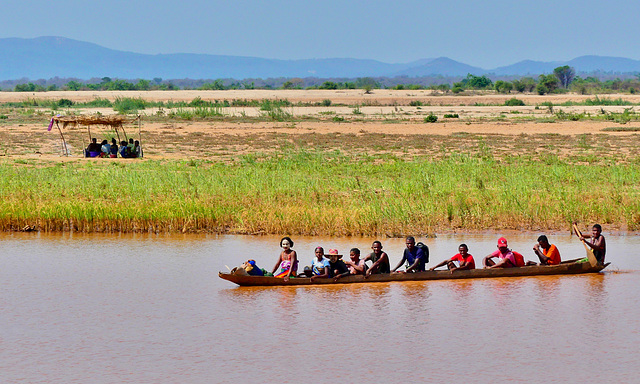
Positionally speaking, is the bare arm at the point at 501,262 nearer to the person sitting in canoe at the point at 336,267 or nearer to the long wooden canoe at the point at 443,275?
the long wooden canoe at the point at 443,275

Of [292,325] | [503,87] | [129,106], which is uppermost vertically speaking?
[503,87]

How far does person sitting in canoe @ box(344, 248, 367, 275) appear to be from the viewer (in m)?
14.7

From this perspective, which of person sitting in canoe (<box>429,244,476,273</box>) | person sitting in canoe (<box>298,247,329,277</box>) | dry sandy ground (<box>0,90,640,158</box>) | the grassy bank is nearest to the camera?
person sitting in canoe (<box>298,247,329,277</box>)

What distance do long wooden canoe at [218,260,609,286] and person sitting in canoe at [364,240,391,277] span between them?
112 millimetres

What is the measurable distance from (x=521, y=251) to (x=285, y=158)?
14.6m

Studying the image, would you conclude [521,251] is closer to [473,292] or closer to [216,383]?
[473,292]

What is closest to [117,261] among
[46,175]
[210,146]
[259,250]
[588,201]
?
[259,250]

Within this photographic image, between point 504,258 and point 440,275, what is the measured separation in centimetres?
122

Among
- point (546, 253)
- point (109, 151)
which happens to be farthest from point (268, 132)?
point (546, 253)

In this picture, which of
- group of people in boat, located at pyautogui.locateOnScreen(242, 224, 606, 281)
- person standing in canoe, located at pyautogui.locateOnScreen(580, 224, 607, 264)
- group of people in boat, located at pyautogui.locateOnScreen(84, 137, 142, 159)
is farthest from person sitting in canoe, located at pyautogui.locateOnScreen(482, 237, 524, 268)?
group of people in boat, located at pyautogui.locateOnScreen(84, 137, 142, 159)

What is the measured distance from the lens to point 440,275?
50.0ft

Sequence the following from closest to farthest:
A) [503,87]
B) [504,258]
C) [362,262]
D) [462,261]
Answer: [362,262] → [462,261] → [504,258] → [503,87]

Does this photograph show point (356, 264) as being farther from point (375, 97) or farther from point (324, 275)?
point (375, 97)

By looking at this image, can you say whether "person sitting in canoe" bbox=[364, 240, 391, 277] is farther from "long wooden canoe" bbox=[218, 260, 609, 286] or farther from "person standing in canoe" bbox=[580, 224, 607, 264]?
"person standing in canoe" bbox=[580, 224, 607, 264]
